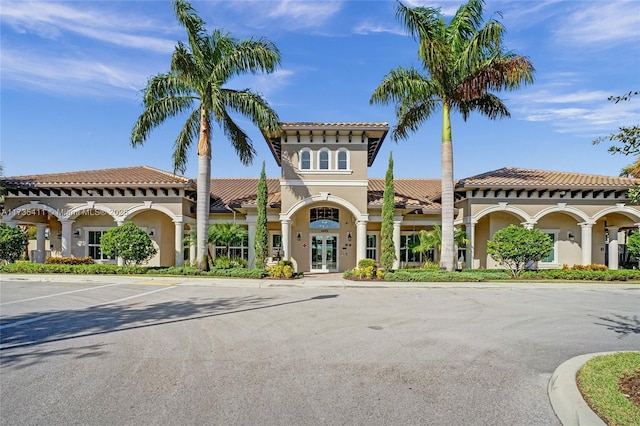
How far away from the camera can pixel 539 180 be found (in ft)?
71.8

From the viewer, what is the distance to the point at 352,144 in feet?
68.7

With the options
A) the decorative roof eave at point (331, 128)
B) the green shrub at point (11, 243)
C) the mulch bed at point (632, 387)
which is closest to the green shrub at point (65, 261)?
the green shrub at point (11, 243)

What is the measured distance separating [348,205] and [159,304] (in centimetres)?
1172

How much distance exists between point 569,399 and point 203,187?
17464 millimetres

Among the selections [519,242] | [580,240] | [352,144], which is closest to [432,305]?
[519,242]

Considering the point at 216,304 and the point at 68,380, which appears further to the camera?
the point at 216,304

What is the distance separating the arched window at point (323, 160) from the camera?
21094 mm

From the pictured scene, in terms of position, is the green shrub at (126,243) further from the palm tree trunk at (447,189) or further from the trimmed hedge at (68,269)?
the palm tree trunk at (447,189)

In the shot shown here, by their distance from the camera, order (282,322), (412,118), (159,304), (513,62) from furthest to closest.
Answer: (412,118), (513,62), (159,304), (282,322)

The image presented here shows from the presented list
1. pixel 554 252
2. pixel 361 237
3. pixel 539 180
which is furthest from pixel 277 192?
pixel 554 252

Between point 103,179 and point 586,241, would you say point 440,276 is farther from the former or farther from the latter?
point 103,179

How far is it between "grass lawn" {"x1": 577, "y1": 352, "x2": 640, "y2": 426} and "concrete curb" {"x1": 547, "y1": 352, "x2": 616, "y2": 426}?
7 centimetres

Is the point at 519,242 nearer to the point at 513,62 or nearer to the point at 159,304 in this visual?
the point at 513,62

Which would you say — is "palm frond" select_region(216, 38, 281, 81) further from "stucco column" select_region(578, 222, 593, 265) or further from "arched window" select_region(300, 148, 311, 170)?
"stucco column" select_region(578, 222, 593, 265)
